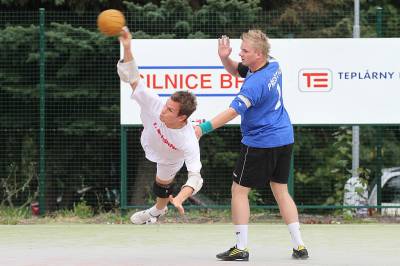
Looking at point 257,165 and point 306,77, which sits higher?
point 306,77

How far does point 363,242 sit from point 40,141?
522 centimetres

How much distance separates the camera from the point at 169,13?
14.2 m

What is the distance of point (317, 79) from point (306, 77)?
0.15 metres

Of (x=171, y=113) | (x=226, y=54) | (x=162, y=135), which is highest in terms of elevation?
(x=226, y=54)

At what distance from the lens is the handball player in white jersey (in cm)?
818

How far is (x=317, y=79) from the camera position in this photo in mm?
13195

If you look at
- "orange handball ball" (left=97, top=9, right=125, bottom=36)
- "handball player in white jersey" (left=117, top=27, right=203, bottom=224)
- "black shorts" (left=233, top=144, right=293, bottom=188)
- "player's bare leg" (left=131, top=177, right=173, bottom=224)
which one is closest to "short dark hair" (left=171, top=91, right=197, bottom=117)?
"handball player in white jersey" (left=117, top=27, right=203, bottom=224)

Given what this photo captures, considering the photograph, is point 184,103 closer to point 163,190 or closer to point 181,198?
point 181,198

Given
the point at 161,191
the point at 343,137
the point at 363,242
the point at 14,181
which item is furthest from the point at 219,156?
the point at 161,191

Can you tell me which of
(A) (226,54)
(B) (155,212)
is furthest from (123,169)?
(A) (226,54)

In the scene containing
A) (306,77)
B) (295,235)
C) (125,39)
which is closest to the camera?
(125,39)

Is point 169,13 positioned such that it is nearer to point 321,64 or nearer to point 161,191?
point 321,64

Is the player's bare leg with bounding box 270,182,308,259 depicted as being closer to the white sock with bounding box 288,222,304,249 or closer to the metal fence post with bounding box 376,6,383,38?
the white sock with bounding box 288,222,304,249

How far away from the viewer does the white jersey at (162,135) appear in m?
8.36
